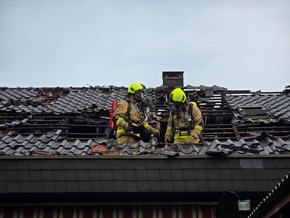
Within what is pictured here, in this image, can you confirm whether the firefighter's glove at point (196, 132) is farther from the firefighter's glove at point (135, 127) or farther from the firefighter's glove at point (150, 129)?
the firefighter's glove at point (135, 127)

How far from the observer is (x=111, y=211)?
8258mm

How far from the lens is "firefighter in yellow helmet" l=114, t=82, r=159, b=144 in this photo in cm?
1011

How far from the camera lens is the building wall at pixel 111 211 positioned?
8.23 meters

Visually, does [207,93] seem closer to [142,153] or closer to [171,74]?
[171,74]

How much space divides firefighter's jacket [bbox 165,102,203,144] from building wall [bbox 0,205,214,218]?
209 centimetres

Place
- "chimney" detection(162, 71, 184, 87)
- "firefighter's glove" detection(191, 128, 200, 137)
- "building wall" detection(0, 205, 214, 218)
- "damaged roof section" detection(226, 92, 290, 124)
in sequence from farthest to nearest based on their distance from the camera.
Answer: "chimney" detection(162, 71, 184, 87) → "damaged roof section" detection(226, 92, 290, 124) → "firefighter's glove" detection(191, 128, 200, 137) → "building wall" detection(0, 205, 214, 218)

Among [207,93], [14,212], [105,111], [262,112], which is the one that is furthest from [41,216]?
[207,93]

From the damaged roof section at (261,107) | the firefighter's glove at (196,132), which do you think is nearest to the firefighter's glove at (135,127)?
the firefighter's glove at (196,132)

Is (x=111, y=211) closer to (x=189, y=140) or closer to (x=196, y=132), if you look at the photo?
(x=189, y=140)

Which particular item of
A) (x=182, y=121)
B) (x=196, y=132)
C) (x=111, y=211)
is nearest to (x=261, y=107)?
(x=182, y=121)

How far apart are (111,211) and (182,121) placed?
9.66 feet

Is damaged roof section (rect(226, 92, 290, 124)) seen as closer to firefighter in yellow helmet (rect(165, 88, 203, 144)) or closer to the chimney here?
firefighter in yellow helmet (rect(165, 88, 203, 144))

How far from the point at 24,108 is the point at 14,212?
476 cm

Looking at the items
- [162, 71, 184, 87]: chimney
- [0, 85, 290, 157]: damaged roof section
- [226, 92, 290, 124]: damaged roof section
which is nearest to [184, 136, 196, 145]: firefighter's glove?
[0, 85, 290, 157]: damaged roof section
